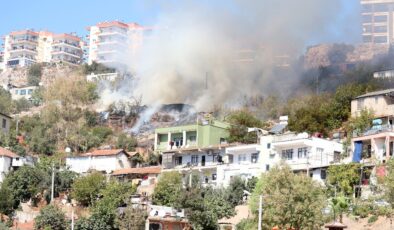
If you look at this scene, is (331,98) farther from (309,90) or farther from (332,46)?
(332,46)

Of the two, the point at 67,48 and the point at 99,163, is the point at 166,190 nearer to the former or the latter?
the point at 99,163

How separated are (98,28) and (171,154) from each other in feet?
301

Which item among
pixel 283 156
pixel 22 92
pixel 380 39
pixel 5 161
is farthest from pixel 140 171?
pixel 380 39

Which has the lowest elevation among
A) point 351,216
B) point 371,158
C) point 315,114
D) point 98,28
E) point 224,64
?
point 351,216

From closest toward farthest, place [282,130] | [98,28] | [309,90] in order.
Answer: [282,130], [309,90], [98,28]

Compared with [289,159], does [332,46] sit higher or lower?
higher

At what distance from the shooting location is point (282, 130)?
67.1 meters

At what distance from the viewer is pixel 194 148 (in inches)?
2726

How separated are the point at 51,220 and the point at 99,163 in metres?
17.1

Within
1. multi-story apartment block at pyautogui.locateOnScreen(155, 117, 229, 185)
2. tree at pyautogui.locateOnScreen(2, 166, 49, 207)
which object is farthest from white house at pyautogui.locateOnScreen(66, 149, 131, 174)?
tree at pyautogui.locateOnScreen(2, 166, 49, 207)

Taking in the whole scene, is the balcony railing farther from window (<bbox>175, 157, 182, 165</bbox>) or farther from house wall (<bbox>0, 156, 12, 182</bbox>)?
house wall (<bbox>0, 156, 12, 182</bbox>)

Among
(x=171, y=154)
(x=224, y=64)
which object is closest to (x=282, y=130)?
(x=171, y=154)

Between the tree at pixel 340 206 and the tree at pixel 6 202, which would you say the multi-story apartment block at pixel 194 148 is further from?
the tree at pixel 340 206

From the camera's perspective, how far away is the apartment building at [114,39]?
149625mm
